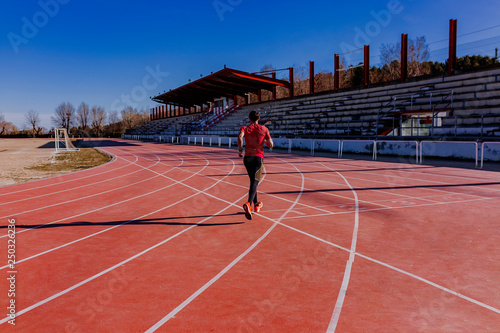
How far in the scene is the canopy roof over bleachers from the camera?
40250mm

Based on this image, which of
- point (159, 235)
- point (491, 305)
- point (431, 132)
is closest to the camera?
point (491, 305)

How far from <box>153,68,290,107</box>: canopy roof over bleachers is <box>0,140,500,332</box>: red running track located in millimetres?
34402

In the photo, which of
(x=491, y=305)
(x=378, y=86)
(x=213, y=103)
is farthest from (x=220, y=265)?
(x=213, y=103)

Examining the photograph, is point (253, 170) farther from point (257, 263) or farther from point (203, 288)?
point (203, 288)

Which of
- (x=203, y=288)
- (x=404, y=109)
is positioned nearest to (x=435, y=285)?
(x=203, y=288)

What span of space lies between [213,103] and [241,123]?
2229 centimetres

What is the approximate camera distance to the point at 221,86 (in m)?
47.4

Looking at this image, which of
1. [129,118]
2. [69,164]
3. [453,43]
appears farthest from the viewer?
[129,118]

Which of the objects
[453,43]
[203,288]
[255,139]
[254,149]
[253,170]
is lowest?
[203,288]

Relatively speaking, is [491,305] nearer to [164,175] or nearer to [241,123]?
[164,175]

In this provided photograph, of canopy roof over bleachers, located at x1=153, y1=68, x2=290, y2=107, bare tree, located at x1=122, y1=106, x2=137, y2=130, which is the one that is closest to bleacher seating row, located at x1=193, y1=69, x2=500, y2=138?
canopy roof over bleachers, located at x1=153, y1=68, x2=290, y2=107

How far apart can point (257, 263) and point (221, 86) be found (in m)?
45.7

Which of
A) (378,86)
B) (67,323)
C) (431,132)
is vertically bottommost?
(67,323)

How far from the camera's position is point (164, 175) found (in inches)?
481
